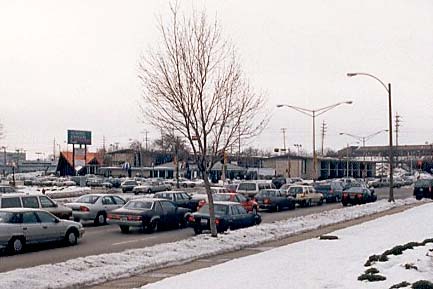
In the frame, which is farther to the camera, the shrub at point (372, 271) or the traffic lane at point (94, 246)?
the traffic lane at point (94, 246)

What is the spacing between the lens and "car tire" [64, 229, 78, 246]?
72.4 ft

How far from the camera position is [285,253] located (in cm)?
1795

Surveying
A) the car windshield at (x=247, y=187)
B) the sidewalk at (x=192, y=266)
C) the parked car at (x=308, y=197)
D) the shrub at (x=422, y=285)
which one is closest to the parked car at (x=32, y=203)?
the sidewalk at (x=192, y=266)

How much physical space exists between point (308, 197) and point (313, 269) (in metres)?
33.9

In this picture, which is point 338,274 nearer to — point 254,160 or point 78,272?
point 78,272

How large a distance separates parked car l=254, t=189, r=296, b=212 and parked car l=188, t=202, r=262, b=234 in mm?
14026

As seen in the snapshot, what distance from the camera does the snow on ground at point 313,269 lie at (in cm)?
1220

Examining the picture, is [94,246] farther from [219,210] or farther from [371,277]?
[371,277]

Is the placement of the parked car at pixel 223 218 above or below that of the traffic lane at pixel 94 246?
above

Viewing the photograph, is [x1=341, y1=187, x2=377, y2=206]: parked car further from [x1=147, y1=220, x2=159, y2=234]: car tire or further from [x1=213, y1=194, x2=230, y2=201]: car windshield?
[x1=147, y1=220, x2=159, y2=234]: car tire

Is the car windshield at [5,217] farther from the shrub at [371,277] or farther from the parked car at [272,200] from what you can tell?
the parked car at [272,200]

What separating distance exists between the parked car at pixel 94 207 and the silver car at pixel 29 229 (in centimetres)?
757

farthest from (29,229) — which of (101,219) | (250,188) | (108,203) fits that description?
(250,188)

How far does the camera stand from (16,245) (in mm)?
19781
